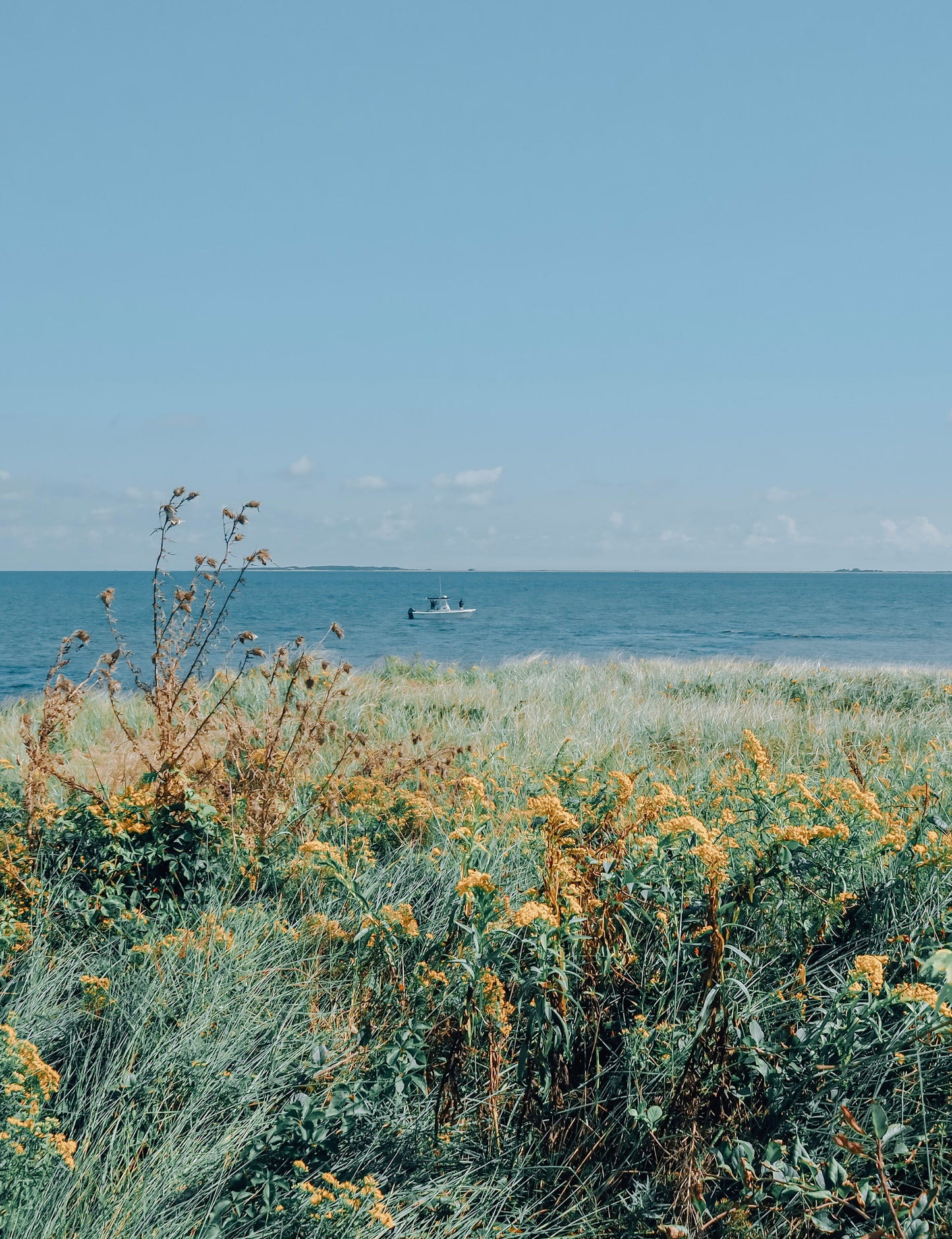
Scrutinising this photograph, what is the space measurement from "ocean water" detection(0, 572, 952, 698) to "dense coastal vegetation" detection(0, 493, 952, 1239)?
13.7 feet

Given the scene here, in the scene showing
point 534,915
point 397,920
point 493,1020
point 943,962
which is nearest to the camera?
point 943,962

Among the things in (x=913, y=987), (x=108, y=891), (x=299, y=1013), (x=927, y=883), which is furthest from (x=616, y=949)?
(x=108, y=891)

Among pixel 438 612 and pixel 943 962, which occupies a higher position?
pixel 943 962

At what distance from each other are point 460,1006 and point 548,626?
5989 cm

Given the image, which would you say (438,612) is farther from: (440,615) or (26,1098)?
(26,1098)

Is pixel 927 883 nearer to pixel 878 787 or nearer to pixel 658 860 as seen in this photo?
pixel 658 860

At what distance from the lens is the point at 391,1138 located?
2258 millimetres

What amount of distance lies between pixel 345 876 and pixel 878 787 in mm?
3506

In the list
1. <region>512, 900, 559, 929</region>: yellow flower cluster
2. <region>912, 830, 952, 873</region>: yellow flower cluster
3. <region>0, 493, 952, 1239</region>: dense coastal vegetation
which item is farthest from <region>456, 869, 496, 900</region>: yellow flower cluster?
<region>912, 830, 952, 873</region>: yellow flower cluster

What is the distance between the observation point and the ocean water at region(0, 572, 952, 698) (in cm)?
3828

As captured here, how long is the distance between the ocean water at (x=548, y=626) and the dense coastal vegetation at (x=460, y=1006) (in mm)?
4184

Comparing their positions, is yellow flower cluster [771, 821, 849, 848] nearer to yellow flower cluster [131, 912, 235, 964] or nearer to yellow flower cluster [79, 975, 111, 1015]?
yellow flower cluster [131, 912, 235, 964]

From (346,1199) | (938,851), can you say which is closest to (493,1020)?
(346,1199)

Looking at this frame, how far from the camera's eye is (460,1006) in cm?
265
